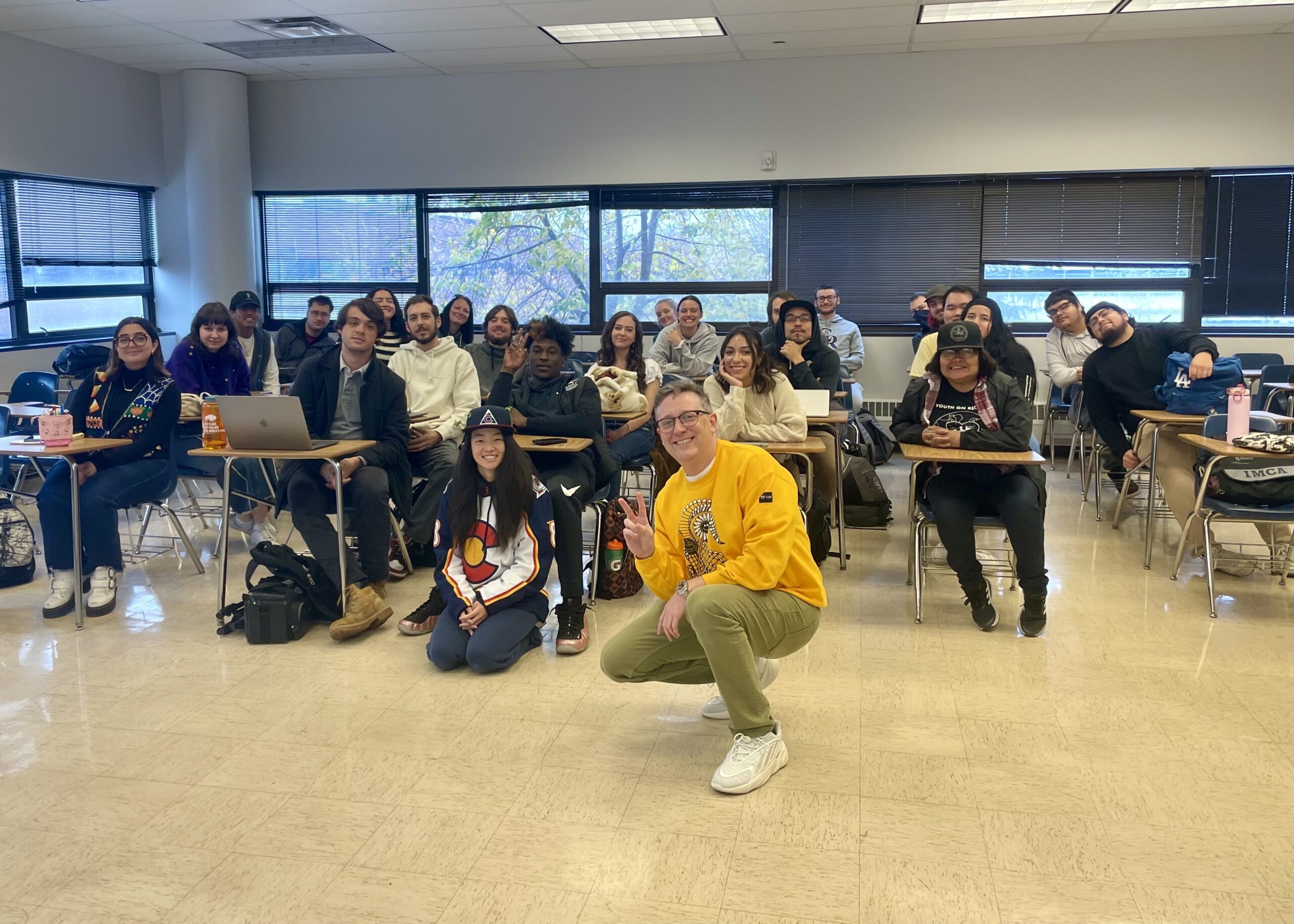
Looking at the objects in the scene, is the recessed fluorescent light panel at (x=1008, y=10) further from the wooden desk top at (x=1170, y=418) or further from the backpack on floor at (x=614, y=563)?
the backpack on floor at (x=614, y=563)

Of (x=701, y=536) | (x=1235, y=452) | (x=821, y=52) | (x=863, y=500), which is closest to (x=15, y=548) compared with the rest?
(x=701, y=536)

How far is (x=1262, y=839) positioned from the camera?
2.40 metres

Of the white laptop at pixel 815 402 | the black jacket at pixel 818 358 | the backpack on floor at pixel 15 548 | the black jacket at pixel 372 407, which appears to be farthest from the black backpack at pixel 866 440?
the backpack on floor at pixel 15 548

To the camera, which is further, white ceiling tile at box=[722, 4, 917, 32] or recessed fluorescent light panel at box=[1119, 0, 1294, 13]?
white ceiling tile at box=[722, 4, 917, 32]

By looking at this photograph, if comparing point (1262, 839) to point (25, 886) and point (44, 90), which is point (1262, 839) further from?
point (44, 90)

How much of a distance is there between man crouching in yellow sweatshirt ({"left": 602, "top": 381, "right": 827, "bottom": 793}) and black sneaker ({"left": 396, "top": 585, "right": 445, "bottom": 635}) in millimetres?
1282

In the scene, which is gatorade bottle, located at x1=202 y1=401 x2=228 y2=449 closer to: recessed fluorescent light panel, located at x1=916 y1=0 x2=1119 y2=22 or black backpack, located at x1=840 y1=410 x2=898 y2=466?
black backpack, located at x1=840 y1=410 x2=898 y2=466

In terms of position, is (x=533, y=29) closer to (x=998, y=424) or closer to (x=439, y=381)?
(x=439, y=381)

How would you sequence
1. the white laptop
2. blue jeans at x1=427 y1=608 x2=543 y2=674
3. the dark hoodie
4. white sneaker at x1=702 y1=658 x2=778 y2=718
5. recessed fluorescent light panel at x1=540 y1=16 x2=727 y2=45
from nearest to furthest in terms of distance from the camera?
white sneaker at x1=702 y1=658 x2=778 y2=718 < blue jeans at x1=427 y1=608 x2=543 y2=674 < the white laptop < the dark hoodie < recessed fluorescent light panel at x1=540 y1=16 x2=727 y2=45

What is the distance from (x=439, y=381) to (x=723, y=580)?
2.79 metres

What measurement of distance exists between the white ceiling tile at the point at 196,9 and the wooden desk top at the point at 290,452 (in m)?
3.67

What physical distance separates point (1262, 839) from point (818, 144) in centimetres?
652

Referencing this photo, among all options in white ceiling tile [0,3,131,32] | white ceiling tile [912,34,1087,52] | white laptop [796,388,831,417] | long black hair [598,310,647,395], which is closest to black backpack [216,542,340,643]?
long black hair [598,310,647,395]

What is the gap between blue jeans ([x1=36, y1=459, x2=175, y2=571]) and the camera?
4.27 m
